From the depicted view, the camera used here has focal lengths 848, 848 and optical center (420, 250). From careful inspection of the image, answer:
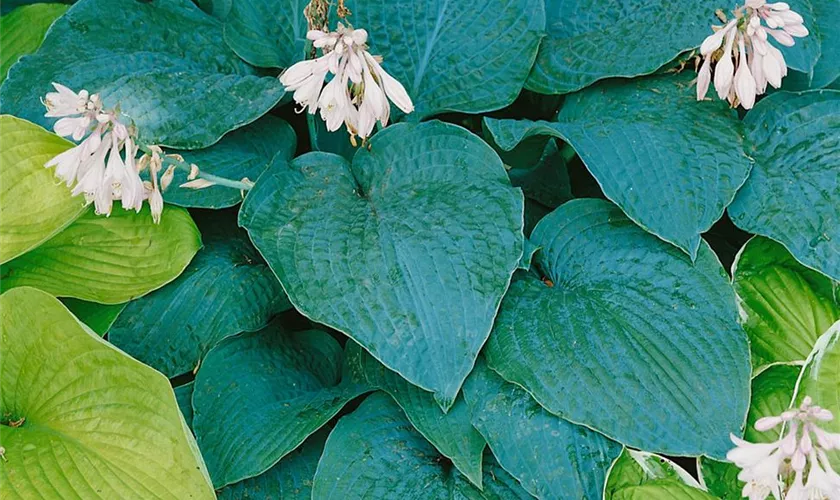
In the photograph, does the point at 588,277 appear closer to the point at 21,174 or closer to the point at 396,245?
the point at 396,245

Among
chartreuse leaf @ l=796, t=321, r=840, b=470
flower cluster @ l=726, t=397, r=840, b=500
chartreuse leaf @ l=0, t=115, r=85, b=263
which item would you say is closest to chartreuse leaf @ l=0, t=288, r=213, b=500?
chartreuse leaf @ l=0, t=115, r=85, b=263

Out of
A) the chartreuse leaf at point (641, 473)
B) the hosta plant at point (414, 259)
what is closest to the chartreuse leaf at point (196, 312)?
the hosta plant at point (414, 259)

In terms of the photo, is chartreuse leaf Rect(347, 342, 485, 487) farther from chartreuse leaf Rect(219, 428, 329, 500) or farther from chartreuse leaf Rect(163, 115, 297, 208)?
chartreuse leaf Rect(163, 115, 297, 208)

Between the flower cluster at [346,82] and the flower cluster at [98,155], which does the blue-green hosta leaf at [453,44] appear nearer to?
the flower cluster at [346,82]

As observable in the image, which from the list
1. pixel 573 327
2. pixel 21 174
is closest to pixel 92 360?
pixel 21 174

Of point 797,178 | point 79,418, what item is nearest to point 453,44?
point 797,178
